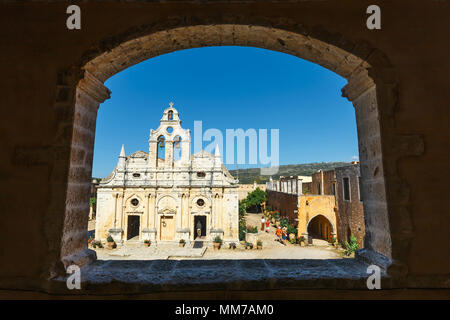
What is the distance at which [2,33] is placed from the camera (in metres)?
1.99

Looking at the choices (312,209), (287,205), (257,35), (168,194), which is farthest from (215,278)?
(287,205)

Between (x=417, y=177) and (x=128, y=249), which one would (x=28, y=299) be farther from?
(x=128, y=249)

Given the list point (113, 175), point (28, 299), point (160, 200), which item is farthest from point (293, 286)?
point (113, 175)

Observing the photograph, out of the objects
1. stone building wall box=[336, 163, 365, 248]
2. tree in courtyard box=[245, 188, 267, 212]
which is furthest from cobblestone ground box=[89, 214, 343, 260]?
tree in courtyard box=[245, 188, 267, 212]

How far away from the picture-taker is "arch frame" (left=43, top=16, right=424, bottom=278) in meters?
1.73

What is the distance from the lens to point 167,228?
17.0 metres

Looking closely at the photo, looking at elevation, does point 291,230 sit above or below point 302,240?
above

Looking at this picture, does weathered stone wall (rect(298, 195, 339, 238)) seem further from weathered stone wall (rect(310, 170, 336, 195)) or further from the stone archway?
the stone archway

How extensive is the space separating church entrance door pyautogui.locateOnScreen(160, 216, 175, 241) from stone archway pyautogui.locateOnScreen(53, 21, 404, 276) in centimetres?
1564

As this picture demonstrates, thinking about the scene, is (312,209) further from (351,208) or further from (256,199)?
(256,199)

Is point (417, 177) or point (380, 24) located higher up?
point (380, 24)

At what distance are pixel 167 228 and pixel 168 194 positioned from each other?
2.36 metres

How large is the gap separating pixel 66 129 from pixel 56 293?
3.80 ft

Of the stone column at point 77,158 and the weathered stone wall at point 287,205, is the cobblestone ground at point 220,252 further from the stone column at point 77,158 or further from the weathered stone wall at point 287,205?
the stone column at point 77,158
